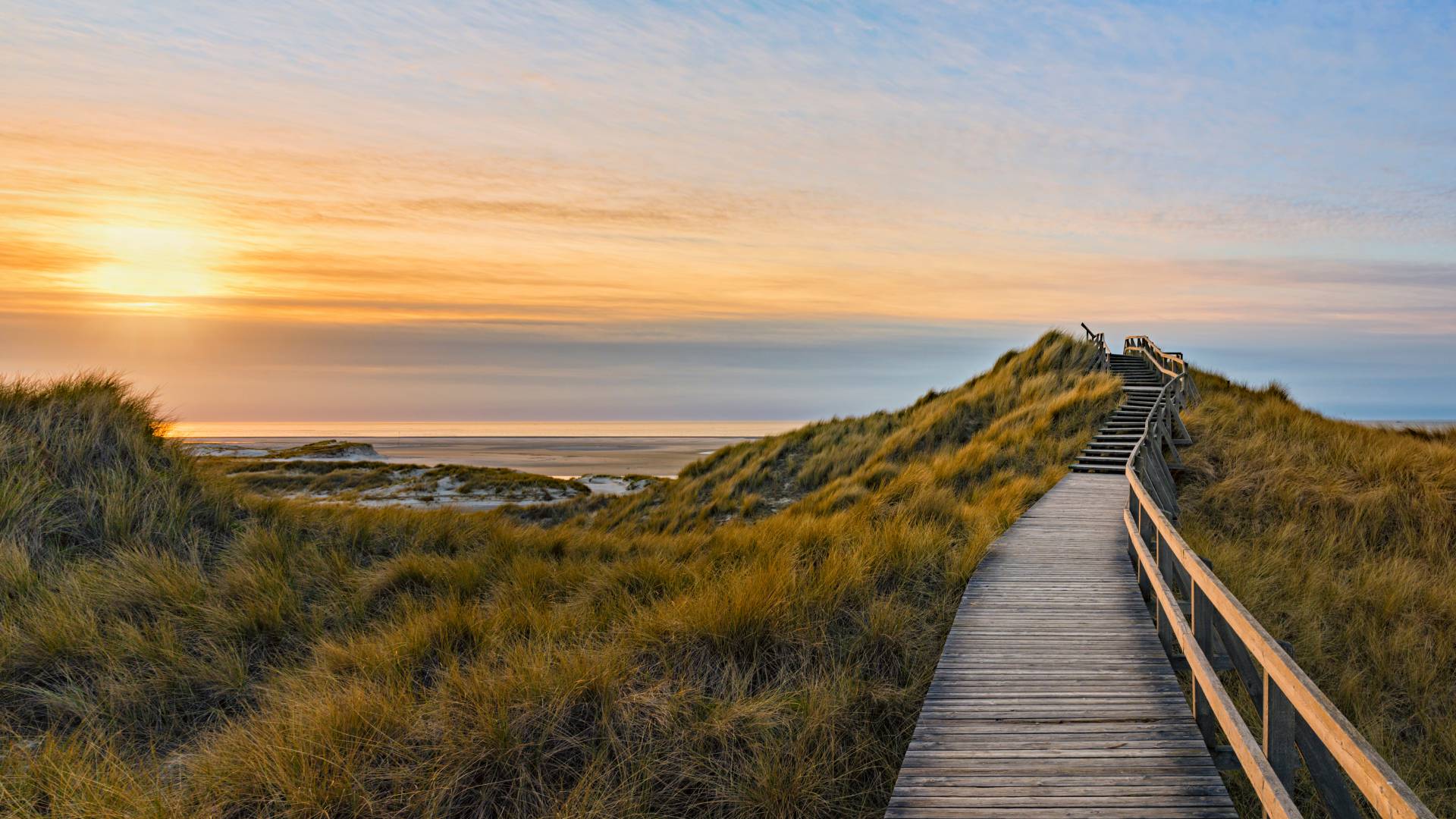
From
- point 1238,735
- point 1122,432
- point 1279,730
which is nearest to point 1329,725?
point 1238,735

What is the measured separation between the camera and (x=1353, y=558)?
10.6m

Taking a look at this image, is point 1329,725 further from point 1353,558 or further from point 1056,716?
point 1353,558

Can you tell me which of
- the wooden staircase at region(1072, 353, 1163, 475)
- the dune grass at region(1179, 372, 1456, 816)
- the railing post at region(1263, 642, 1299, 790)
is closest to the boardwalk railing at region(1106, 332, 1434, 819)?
the railing post at region(1263, 642, 1299, 790)

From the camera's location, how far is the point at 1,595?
23.4 feet

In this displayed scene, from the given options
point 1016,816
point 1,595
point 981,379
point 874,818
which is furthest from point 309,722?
point 981,379

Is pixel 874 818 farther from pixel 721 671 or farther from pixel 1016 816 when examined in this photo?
pixel 721 671

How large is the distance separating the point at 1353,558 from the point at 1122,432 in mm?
6574

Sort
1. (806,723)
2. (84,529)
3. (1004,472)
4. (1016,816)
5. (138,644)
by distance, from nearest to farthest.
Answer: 1. (1016,816)
2. (806,723)
3. (138,644)
4. (84,529)
5. (1004,472)

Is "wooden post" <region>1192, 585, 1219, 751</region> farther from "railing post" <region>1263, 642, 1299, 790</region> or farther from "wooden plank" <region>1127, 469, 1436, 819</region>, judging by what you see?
"railing post" <region>1263, 642, 1299, 790</region>

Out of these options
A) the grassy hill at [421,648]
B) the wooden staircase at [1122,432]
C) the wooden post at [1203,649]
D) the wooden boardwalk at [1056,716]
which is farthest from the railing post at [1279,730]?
the wooden staircase at [1122,432]

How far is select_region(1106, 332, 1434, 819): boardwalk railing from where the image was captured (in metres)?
2.52

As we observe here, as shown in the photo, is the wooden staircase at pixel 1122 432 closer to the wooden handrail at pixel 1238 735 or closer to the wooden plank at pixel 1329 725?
the wooden handrail at pixel 1238 735

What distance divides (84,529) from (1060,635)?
425 inches

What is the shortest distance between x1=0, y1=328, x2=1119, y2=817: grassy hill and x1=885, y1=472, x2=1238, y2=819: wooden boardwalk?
627mm
